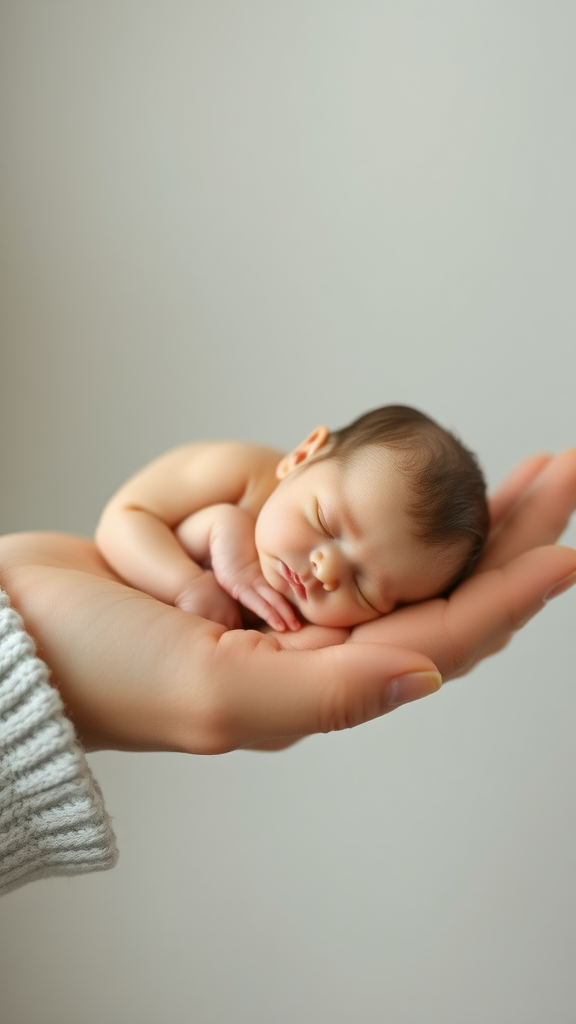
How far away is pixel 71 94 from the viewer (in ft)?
5.56

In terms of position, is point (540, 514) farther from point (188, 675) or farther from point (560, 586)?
point (188, 675)

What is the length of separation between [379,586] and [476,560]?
0.57 ft

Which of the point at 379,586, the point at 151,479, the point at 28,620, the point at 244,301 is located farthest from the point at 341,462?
the point at 244,301

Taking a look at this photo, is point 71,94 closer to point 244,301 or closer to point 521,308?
point 244,301

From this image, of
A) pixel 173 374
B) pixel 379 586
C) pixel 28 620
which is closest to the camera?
pixel 28 620

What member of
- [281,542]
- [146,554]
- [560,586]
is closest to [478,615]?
[560,586]

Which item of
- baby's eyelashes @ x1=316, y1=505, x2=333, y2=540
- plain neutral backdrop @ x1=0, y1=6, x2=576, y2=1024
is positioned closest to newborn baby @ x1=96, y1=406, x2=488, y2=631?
baby's eyelashes @ x1=316, y1=505, x2=333, y2=540

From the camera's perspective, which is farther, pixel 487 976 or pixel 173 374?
pixel 173 374

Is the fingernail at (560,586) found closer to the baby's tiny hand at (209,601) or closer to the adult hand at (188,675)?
the adult hand at (188,675)

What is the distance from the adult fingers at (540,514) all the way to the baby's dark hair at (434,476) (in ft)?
0.17

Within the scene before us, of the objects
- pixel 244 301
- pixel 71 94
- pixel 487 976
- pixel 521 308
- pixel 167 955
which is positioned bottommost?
pixel 487 976

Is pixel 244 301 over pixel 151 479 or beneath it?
over

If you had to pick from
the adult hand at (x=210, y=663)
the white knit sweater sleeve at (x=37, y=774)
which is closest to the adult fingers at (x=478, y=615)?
the adult hand at (x=210, y=663)

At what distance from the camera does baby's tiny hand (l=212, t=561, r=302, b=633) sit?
3.38 feet
